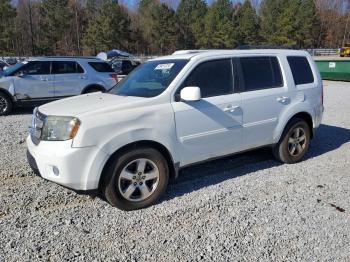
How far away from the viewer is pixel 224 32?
234ft

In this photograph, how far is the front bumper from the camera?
12.3 feet

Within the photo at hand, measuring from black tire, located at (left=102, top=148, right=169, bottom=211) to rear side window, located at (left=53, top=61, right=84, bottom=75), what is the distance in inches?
305

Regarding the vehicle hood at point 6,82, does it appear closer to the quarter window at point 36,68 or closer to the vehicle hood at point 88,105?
the quarter window at point 36,68

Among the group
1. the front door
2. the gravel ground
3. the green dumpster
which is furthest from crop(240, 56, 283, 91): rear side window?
the green dumpster

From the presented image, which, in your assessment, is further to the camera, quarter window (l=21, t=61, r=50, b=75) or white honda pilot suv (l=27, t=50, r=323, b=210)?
quarter window (l=21, t=61, r=50, b=75)

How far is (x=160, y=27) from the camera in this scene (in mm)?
71812

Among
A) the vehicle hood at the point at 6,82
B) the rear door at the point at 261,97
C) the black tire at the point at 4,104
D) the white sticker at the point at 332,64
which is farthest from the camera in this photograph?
the white sticker at the point at 332,64

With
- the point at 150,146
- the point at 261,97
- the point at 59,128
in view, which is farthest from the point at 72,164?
the point at 261,97

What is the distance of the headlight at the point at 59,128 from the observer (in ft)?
12.4

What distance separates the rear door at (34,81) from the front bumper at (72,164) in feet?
24.0

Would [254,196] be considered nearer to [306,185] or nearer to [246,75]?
[306,185]

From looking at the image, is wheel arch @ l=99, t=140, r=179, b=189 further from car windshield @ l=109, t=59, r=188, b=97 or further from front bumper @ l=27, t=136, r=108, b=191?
car windshield @ l=109, t=59, r=188, b=97

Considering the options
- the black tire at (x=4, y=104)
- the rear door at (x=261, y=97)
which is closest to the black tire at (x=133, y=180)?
the rear door at (x=261, y=97)

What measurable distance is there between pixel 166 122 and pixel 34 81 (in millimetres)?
7641
